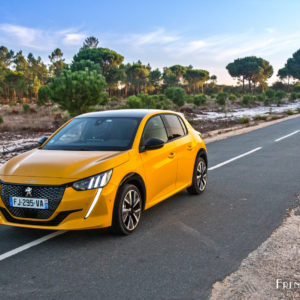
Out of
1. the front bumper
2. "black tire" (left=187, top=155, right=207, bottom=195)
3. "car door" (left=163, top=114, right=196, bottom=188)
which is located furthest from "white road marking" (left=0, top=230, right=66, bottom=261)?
"black tire" (left=187, top=155, right=207, bottom=195)

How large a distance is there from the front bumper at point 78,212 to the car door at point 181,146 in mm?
1929

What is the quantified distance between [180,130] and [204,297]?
3783 mm

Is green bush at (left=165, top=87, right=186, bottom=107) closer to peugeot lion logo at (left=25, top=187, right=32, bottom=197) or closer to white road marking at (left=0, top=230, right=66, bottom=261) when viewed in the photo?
white road marking at (left=0, top=230, right=66, bottom=261)

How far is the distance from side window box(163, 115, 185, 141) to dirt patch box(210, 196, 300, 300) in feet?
7.60

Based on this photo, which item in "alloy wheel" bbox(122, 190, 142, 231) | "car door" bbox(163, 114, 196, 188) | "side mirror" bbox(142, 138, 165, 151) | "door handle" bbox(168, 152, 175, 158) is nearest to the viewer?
"alloy wheel" bbox(122, 190, 142, 231)

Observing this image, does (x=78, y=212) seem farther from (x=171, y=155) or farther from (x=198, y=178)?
(x=198, y=178)

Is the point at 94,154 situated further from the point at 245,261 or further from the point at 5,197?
the point at 245,261

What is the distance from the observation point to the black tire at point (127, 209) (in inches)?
194

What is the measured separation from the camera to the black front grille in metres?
4.62

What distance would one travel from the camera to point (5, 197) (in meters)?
4.84

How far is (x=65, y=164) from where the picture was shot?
4.93 metres

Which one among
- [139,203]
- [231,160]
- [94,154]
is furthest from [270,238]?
[231,160]

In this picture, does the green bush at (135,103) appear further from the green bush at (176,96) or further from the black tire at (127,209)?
the black tire at (127,209)

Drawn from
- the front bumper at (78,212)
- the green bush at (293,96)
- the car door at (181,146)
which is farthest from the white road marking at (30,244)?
the green bush at (293,96)
